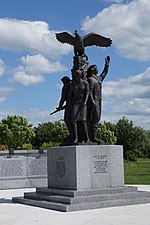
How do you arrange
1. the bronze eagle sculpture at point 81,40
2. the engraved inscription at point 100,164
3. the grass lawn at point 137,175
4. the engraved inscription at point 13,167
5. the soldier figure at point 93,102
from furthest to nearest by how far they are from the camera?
1. the grass lawn at point 137,175
2. the engraved inscription at point 13,167
3. the bronze eagle sculpture at point 81,40
4. the soldier figure at point 93,102
5. the engraved inscription at point 100,164

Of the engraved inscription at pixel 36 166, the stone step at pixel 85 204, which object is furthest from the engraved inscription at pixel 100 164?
the engraved inscription at pixel 36 166

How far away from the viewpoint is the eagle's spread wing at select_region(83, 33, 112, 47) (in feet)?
44.8

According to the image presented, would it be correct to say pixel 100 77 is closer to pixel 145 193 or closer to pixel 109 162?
pixel 109 162

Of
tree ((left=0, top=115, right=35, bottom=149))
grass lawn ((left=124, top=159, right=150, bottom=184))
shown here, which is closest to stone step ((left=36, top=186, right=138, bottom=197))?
grass lawn ((left=124, top=159, right=150, bottom=184))

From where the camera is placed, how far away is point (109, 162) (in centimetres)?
1230

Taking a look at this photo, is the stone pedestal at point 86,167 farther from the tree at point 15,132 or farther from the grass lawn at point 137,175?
the tree at point 15,132

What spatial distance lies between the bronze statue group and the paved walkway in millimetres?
2460

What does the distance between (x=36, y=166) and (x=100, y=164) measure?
7630mm

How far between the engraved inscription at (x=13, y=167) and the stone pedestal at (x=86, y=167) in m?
6.22

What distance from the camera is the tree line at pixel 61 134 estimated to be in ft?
196

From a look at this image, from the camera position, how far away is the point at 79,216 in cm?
977

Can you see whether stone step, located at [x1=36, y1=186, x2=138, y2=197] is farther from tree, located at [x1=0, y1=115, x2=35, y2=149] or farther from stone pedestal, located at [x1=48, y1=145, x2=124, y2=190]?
tree, located at [x1=0, y1=115, x2=35, y2=149]

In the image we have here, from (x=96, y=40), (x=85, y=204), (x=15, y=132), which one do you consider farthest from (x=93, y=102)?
(x=15, y=132)

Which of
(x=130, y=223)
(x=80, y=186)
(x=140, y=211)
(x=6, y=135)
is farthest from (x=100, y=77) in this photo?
(x=6, y=135)
